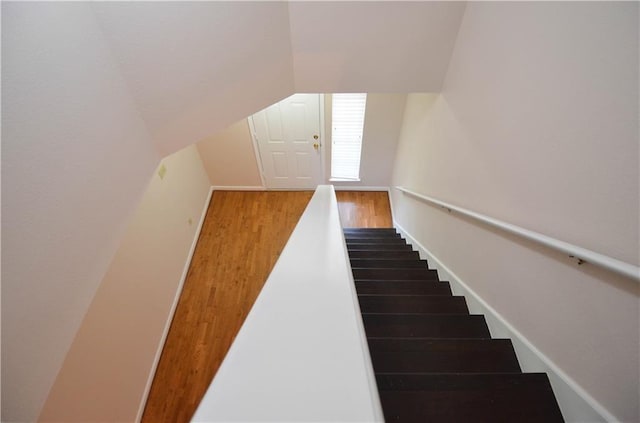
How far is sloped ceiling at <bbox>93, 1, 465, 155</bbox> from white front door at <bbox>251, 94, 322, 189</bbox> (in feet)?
4.23

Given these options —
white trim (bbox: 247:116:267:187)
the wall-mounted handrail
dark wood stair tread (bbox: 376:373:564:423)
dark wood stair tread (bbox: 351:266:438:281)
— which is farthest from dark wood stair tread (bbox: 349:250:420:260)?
white trim (bbox: 247:116:267:187)

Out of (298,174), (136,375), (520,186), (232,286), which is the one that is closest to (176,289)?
(232,286)

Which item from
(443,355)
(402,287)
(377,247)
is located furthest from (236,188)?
(443,355)

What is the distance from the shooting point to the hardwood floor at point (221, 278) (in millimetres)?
2541

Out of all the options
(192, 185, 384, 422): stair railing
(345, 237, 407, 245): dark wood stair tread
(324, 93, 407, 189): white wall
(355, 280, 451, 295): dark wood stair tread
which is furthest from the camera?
(324, 93, 407, 189): white wall

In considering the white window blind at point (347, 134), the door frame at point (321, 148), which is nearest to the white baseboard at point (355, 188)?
the white window blind at point (347, 134)

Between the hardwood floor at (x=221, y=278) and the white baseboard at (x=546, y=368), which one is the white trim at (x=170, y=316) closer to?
the hardwood floor at (x=221, y=278)

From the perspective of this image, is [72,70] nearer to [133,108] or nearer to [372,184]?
[133,108]

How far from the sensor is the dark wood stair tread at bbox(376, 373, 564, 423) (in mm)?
1006

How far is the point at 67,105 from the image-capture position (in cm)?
96

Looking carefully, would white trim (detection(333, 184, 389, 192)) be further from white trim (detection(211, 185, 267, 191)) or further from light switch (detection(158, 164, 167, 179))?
light switch (detection(158, 164, 167, 179))

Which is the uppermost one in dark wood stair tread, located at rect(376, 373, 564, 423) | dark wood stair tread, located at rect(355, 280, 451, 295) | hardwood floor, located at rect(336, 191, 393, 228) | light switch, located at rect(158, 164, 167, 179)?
hardwood floor, located at rect(336, 191, 393, 228)

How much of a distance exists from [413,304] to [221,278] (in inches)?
97.1

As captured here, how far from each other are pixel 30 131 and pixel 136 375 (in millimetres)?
2334
